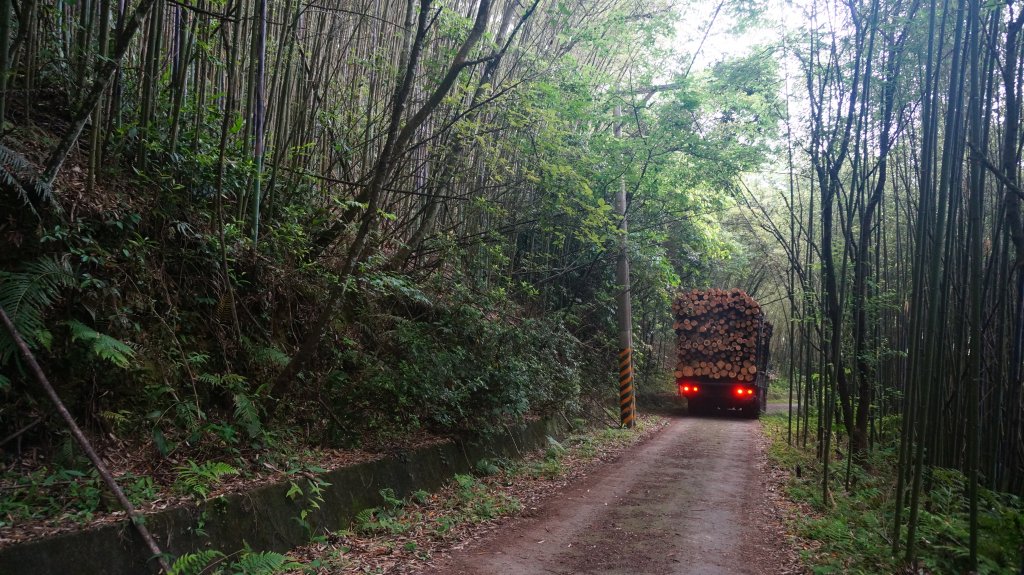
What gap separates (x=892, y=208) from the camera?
32.4 ft

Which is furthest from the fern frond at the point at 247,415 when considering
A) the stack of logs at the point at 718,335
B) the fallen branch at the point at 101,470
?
the stack of logs at the point at 718,335

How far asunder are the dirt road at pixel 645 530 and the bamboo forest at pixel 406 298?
0.17ft

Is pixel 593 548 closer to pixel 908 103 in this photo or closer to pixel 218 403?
pixel 218 403

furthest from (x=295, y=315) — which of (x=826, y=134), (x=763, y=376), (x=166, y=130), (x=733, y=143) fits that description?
(x=763, y=376)

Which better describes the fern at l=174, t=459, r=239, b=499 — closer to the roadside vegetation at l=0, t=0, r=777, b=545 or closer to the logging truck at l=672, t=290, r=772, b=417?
the roadside vegetation at l=0, t=0, r=777, b=545

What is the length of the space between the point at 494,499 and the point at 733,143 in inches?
245

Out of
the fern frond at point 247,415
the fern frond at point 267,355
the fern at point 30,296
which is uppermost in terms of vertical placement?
the fern at point 30,296

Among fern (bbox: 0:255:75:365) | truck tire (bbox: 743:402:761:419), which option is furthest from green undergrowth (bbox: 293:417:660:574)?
truck tire (bbox: 743:402:761:419)

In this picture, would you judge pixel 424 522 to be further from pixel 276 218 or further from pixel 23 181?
pixel 23 181

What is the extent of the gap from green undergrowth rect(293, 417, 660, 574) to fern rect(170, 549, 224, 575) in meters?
0.54

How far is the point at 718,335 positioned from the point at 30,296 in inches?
519

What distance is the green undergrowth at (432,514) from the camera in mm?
3867

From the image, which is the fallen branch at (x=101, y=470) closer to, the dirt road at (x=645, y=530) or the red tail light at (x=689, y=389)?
the dirt road at (x=645, y=530)

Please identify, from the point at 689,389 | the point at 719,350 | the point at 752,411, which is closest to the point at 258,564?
the point at 719,350
